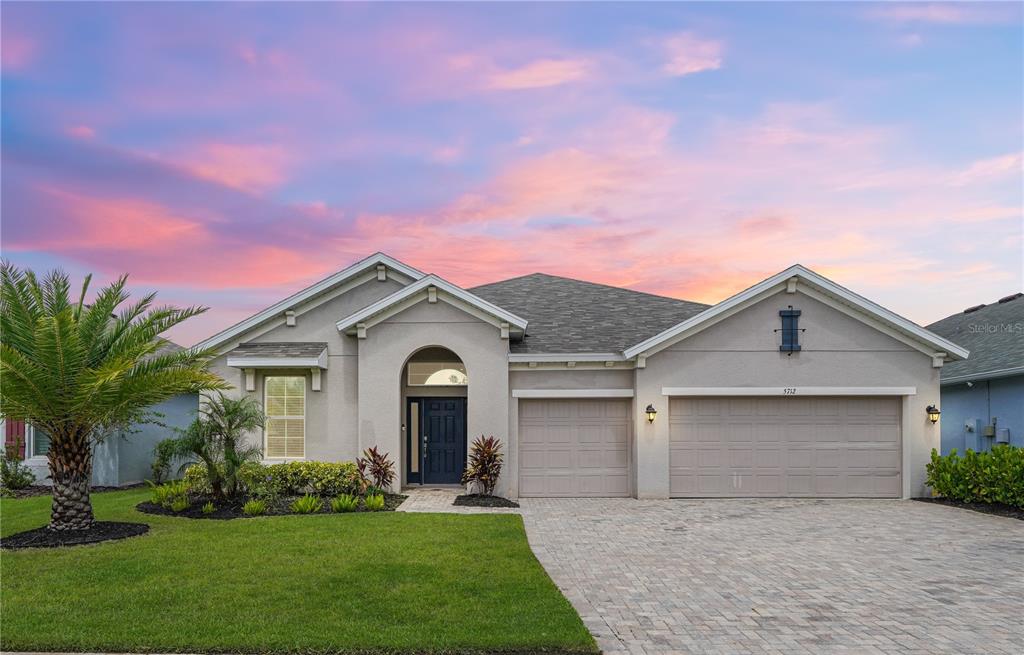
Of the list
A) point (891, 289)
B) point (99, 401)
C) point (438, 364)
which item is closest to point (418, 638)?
point (99, 401)

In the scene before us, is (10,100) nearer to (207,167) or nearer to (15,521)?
(207,167)

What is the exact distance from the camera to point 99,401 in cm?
1056

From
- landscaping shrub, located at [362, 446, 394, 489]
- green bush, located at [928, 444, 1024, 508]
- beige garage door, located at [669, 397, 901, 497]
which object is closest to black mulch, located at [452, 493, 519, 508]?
landscaping shrub, located at [362, 446, 394, 489]

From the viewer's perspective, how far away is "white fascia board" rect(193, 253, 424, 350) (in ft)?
53.4

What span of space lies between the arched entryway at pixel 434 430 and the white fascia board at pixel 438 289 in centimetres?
170

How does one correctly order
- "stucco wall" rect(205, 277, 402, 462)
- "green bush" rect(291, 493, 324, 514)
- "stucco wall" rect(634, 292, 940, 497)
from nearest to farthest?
"green bush" rect(291, 493, 324, 514), "stucco wall" rect(634, 292, 940, 497), "stucco wall" rect(205, 277, 402, 462)

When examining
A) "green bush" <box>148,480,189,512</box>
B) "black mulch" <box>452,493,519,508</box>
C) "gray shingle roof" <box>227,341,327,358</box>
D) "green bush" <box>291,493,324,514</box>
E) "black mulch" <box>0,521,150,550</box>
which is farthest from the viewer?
"gray shingle roof" <box>227,341,327,358</box>

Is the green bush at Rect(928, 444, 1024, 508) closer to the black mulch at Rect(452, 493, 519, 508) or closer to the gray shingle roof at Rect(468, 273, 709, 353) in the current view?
the gray shingle roof at Rect(468, 273, 709, 353)

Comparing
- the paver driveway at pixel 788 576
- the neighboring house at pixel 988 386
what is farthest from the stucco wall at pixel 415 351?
the neighboring house at pixel 988 386

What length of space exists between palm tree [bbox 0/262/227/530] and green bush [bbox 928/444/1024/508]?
49.0 feet

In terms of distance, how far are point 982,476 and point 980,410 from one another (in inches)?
201

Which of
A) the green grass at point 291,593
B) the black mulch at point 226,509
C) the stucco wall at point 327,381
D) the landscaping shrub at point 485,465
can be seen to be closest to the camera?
the green grass at point 291,593

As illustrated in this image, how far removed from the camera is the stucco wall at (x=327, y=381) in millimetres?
16125

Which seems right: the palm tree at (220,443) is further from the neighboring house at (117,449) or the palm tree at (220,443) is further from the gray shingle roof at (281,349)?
the neighboring house at (117,449)
